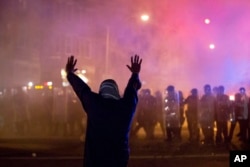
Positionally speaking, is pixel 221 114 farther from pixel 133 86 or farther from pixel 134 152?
pixel 133 86

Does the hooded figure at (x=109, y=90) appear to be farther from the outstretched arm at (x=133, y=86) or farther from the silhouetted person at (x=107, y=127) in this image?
the outstretched arm at (x=133, y=86)

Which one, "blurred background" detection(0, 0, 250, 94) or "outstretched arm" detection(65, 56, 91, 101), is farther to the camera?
"blurred background" detection(0, 0, 250, 94)

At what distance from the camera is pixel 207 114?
10828mm

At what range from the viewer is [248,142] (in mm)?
10648

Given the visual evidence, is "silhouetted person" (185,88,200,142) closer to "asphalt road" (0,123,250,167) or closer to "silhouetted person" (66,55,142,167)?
"asphalt road" (0,123,250,167)

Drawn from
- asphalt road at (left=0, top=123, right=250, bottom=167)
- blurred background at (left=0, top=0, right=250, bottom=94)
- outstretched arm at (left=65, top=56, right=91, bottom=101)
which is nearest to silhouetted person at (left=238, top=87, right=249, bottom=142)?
asphalt road at (left=0, top=123, right=250, bottom=167)

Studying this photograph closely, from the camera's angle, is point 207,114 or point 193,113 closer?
point 207,114

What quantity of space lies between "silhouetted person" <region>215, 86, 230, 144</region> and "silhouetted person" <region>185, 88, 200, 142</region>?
0.50m

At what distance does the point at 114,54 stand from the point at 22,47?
5.36m

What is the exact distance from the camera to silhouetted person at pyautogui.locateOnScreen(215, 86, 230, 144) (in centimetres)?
1076

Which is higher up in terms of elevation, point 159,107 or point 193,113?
point 159,107

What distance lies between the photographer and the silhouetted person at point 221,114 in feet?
35.3

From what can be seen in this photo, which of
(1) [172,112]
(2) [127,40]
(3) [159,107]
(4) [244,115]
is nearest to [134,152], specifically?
(1) [172,112]

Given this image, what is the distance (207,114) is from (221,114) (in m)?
0.32
